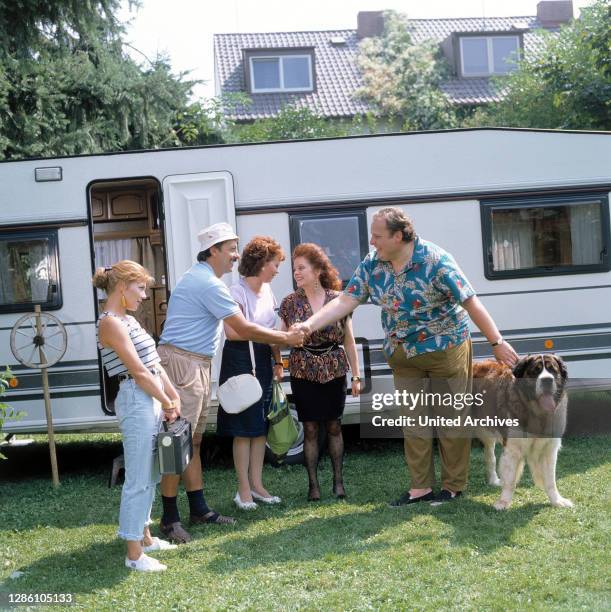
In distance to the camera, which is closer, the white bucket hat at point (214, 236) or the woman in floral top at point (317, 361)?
the white bucket hat at point (214, 236)

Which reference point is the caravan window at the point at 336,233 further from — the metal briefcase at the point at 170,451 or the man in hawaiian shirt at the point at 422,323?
the metal briefcase at the point at 170,451

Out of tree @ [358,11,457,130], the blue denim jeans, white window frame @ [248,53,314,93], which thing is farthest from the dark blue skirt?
white window frame @ [248,53,314,93]

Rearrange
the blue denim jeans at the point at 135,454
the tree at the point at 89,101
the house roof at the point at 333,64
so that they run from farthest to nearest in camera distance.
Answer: the house roof at the point at 333,64 < the tree at the point at 89,101 < the blue denim jeans at the point at 135,454

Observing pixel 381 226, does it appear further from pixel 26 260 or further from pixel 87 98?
pixel 87 98

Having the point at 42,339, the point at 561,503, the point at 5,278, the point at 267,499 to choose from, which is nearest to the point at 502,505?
the point at 561,503

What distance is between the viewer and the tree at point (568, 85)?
36.8ft

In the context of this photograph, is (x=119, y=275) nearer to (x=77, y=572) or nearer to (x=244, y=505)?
(x=77, y=572)

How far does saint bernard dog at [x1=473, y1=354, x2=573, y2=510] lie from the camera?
498 cm

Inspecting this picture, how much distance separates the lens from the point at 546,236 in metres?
7.27

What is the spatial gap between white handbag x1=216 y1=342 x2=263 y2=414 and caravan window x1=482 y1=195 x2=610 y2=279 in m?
2.60

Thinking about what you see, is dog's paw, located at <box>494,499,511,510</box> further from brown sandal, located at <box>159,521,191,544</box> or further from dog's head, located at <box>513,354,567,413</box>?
brown sandal, located at <box>159,521,191,544</box>

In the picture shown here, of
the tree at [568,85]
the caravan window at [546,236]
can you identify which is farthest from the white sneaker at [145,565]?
the tree at [568,85]

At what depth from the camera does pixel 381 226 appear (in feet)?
16.7

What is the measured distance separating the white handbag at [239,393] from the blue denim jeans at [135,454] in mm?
1092
